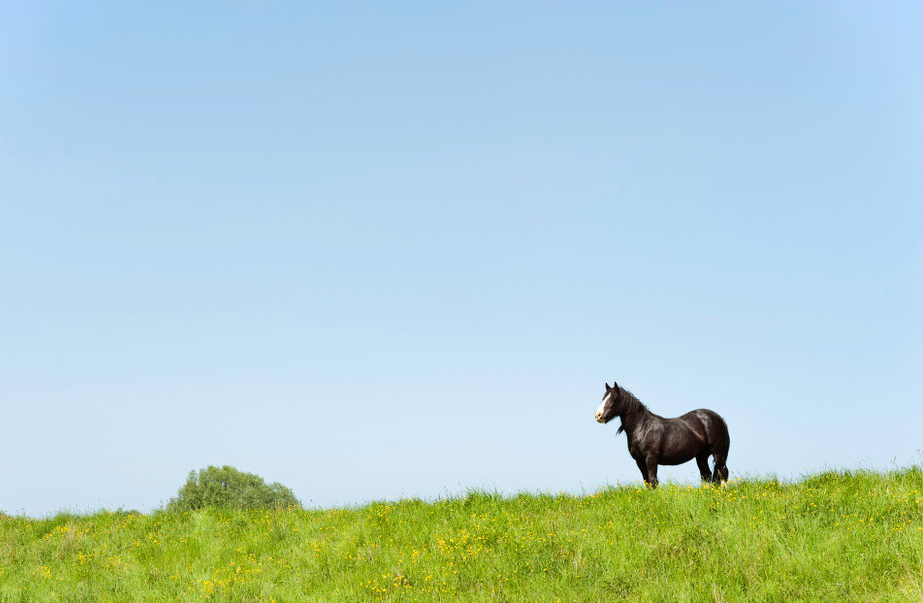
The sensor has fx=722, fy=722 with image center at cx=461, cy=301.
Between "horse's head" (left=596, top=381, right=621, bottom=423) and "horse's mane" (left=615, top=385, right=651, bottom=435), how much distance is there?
0.30 ft

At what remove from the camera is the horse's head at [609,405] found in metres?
15.8

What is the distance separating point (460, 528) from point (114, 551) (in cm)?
709

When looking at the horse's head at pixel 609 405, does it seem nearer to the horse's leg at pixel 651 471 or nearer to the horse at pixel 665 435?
the horse at pixel 665 435

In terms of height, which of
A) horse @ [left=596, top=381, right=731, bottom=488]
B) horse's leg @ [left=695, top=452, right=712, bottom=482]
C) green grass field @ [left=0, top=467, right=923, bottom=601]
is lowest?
green grass field @ [left=0, top=467, right=923, bottom=601]

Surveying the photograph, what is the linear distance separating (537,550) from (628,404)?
5516mm

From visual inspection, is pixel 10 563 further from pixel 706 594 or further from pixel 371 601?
pixel 706 594

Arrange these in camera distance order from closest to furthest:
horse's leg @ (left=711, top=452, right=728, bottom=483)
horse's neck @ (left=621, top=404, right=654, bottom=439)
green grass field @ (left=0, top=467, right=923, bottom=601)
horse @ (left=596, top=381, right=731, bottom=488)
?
green grass field @ (left=0, top=467, right=923, bottom=601) < horse @ (left=596, top=381, right=731, bottom=488) < horse's neck @ (left=621, top=404, right=654, bottom=439) < horse's leg @ (left=711, top=452, right=728, bottom=483)

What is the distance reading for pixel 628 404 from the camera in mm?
15906

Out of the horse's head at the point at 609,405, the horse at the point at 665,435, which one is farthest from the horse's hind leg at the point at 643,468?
the horse's head at the point at 609,405

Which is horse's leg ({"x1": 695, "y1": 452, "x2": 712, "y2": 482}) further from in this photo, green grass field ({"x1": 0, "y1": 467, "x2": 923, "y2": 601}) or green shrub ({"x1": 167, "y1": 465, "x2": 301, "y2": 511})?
green shrub ({"x1": 167, "y1": 465, "x2": 301, "y2": 511})

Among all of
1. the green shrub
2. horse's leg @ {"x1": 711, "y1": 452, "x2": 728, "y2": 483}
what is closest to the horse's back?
horse's leg @ {"x1": 711, "y1": 452, "x2": 728, "y2": 483}

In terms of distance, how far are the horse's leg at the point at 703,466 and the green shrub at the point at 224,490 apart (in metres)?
30.9

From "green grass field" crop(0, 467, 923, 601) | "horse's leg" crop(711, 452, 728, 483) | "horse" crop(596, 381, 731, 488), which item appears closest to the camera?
"green grass field" crop(0, 467, 923, 601)

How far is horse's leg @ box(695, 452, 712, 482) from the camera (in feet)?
53.0
